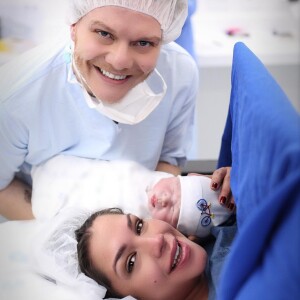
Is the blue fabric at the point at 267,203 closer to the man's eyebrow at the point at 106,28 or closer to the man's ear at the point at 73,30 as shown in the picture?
the man's eyebrow at the point at 106,28

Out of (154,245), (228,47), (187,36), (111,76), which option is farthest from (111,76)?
(228,47)

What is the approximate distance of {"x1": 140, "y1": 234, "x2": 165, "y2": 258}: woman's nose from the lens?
29.9 inches

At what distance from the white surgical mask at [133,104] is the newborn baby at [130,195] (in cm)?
13

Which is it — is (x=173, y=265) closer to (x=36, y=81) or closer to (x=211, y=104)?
(x=36, y=81)

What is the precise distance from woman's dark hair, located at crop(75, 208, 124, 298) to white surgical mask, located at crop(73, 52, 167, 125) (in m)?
0.23

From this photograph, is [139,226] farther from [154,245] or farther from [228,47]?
[228,47]

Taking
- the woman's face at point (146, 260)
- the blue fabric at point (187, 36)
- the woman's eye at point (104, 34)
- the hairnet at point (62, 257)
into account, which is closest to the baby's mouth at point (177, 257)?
the woman's face at point (146, 260)

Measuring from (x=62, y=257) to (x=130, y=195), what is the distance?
0.20 meters

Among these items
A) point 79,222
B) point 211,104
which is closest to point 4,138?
point 79,222

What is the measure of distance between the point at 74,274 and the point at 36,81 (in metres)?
0.42

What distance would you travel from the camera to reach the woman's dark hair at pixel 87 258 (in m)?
0.80

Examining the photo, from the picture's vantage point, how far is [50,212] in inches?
36.1

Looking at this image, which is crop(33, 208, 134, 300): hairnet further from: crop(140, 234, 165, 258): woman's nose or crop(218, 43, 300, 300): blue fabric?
crop(218, 43, 300, 300): blue fabric

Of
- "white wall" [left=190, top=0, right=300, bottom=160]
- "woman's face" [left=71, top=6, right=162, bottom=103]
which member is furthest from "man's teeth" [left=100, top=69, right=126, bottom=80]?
"white wall" [left=190, top=0, right=300, bottom=160]
